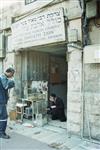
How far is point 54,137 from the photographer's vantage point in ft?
25.7

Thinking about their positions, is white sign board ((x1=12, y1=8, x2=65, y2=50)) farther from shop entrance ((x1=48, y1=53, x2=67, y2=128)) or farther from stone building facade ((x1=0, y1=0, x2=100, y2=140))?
shop entrance ((x1=48, y1=53, x2=67, y2=128))

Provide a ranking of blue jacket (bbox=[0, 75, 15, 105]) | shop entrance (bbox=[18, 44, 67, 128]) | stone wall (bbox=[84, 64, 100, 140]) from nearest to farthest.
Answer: stone wall (bbox=[84, 64, 100, 140]), blue jacket (bbox=[0, 75, 15, 105]), shop entrance (bbox=[18, 44, 67, 128])

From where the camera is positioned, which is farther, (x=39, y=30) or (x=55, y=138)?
(x=39, y=30)

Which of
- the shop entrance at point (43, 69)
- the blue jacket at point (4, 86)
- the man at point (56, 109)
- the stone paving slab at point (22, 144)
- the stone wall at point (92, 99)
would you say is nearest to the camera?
the stone paving slab at point (22, 144)

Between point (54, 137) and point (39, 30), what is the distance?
337 centimetres

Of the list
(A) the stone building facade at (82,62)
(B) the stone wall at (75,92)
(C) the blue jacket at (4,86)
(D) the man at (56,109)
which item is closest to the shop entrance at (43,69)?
(D) the man at (56,109)

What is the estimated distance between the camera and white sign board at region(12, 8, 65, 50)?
26.9 ft

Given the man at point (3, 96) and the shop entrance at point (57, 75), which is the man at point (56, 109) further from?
the man at point (3, 96)

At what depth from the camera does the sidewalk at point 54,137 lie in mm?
6969

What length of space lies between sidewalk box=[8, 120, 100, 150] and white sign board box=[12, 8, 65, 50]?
270 centimetres

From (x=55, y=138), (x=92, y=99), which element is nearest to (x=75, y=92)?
(x=92, y=99)

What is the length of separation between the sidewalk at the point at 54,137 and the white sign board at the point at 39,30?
2700mm

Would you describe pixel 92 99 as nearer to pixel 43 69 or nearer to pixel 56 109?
pixel 56 109

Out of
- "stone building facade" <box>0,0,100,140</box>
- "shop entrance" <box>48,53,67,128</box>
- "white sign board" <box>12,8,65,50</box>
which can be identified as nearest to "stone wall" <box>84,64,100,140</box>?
"stone building facade" <box>0,0,100,140</box>
